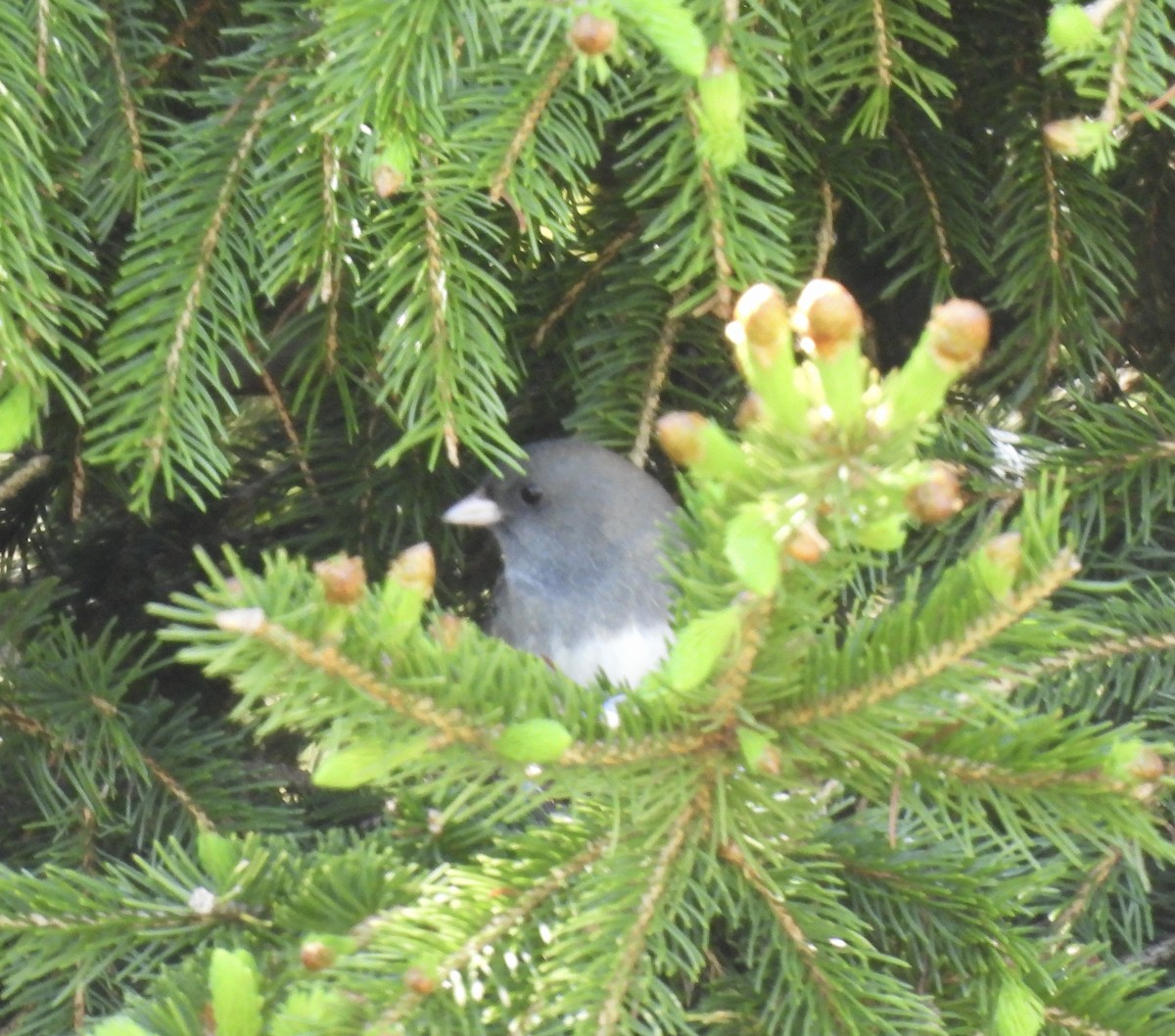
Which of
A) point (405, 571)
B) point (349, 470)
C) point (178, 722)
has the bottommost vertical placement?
point (178, 722)

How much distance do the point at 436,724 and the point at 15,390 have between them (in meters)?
0.48

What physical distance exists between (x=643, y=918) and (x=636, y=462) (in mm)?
835

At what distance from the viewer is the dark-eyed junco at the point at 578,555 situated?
1.65 meters

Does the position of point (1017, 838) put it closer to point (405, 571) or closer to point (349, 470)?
point (405, 571)

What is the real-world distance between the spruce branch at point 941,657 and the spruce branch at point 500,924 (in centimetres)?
14

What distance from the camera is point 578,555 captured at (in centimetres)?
181

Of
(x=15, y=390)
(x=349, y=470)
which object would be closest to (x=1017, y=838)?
(x=15, y=390)

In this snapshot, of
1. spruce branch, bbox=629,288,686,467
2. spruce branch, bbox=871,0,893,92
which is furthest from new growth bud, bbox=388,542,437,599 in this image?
spruce branch, bbox=629,288,686,467

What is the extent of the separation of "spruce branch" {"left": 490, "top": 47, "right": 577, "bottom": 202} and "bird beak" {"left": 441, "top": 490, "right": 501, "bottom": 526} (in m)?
0.63

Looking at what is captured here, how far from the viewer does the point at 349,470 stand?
1.54 meters

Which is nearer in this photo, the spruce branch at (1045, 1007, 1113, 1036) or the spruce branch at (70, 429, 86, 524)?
the spruce branch at (1045, 1007, 1113, 1036)

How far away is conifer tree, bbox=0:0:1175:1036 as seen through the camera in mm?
633

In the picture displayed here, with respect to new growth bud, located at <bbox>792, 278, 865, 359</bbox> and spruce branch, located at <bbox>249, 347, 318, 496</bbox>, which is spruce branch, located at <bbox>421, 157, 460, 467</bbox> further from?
new growth bud, located at <bbox>792, 278, 865, 359</bbox>

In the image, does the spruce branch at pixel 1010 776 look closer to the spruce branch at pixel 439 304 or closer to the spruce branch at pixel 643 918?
the spruce branch at pixel 643 918
